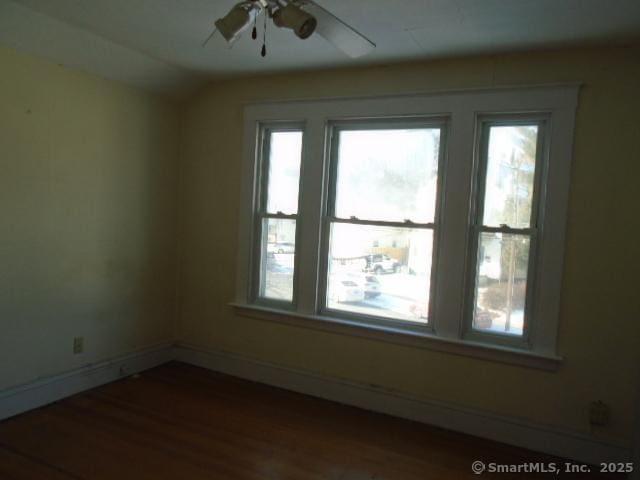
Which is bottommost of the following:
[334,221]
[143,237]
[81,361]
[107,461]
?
[107,461]

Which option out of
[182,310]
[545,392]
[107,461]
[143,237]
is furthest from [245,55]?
[545,392]

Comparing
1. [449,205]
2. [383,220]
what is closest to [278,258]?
[383,220]

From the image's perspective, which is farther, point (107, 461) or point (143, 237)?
point (143, 237)

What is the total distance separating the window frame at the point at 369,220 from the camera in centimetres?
311

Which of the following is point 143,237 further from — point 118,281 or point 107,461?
point 107,461

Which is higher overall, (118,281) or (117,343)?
(118,281)

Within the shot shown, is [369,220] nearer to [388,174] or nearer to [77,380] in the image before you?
[388,174]

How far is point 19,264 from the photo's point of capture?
2.87 meters

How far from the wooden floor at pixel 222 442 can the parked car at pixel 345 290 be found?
0.79m

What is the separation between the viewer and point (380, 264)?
3336 mm

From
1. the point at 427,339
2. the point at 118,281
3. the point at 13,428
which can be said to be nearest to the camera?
the point at 13,428

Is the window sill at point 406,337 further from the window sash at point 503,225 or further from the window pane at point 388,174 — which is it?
the window pane at point 388,174

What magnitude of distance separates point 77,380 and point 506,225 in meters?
3.19

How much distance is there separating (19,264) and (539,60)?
137 inches
